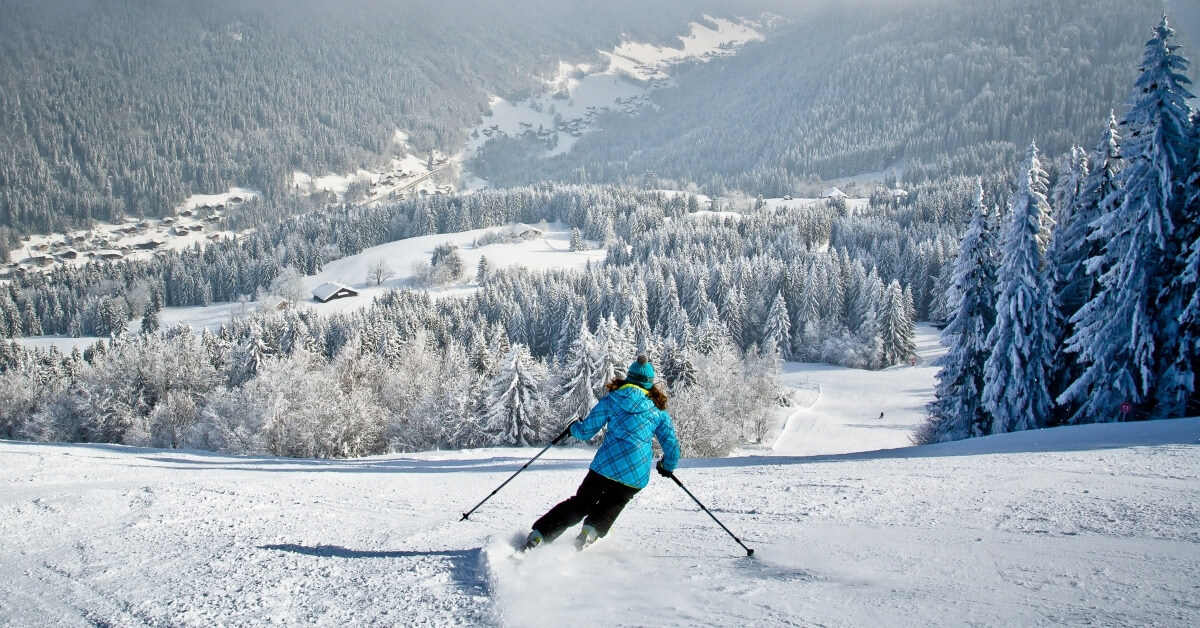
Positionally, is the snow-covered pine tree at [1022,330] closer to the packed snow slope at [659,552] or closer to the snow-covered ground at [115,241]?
the packed snow slope at [659,552]

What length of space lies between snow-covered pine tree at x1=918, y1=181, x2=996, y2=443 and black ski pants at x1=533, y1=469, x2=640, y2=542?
22580mm

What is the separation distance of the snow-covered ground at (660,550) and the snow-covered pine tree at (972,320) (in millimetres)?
14979

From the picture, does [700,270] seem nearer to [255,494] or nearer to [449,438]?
[449,438]

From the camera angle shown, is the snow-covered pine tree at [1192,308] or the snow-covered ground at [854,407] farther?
the snow-covered ground at [854,407]

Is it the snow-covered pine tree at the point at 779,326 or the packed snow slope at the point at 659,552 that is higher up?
the packed snow slope at the point at 659,552

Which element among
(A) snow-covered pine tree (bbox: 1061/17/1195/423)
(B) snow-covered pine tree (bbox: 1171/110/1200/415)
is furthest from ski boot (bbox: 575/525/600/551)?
(A) snow-covered pine tree (bbox: 1061/17/1195/423)

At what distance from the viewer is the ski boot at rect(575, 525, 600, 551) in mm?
5109

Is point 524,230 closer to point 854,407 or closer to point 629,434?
point 854,407

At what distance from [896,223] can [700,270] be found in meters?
48.7

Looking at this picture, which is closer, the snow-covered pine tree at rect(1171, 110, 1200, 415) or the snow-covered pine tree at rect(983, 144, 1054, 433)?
the snow-covered pine tree at rect(1171, 110, 1200, 415)

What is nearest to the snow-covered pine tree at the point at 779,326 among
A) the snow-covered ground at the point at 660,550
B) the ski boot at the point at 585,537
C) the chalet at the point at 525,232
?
the snow-covered ground at the point at 660,550

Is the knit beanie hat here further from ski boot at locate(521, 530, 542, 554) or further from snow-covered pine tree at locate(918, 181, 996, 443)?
snow-covered pine tree at locate(918, 181, 996, 443)

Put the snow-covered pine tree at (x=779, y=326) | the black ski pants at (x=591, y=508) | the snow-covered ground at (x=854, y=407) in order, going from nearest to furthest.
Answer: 1. the black ski pants at (x=591, y=508)
2. the snow-covered ground at (x=854, y=407)
3. the snow-covered pine tree at (x=779, y=326)

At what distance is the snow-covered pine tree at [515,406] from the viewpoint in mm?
33000
